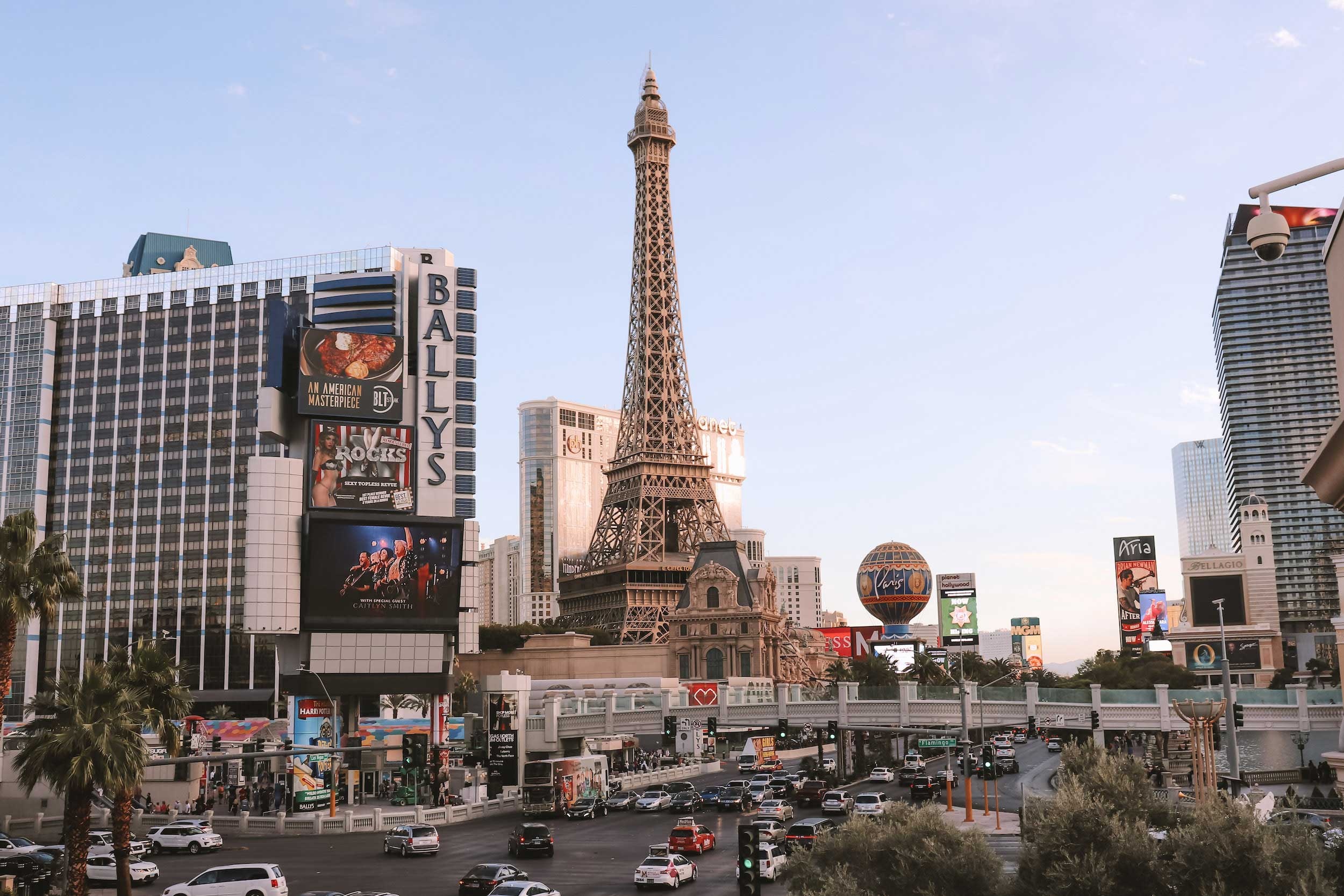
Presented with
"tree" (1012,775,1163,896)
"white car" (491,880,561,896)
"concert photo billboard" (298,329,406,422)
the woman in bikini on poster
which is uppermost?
"concert photo billboard" (298,329,406,422)

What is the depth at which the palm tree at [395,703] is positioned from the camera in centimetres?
8750

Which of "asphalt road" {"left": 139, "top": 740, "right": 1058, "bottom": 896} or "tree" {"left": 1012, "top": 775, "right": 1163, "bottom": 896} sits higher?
"tree" {"left": 1012, "top": 775, "right": 1163, "bottom": 896}

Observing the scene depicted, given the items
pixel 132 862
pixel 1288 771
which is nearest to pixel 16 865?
pixel 132 862

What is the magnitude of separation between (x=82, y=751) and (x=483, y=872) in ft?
41.1

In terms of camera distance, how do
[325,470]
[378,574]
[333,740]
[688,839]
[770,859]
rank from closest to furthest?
[770,859] → [688,839] → [333,740] → [378,574] → [325,470]

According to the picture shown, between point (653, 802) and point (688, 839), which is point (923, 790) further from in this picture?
point (688, 839)

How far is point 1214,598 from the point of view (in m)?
192

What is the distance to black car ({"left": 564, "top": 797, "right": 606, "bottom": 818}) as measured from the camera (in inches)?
2549

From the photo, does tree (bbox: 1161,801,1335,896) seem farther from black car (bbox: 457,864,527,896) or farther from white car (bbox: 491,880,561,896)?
black car (bbox: 457,864,527,896)

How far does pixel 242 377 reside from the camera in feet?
522

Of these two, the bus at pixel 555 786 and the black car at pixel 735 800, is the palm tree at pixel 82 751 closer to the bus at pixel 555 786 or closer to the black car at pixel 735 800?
the bus at pixel 555 786

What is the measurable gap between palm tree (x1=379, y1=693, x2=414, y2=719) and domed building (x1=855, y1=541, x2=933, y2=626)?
282 feet

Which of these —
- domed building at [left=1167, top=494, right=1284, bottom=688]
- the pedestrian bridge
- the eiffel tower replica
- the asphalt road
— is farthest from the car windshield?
domed building at [left=1167, top=494, right=1284, bottom=688]

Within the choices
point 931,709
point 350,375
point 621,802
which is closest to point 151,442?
point 350,375
